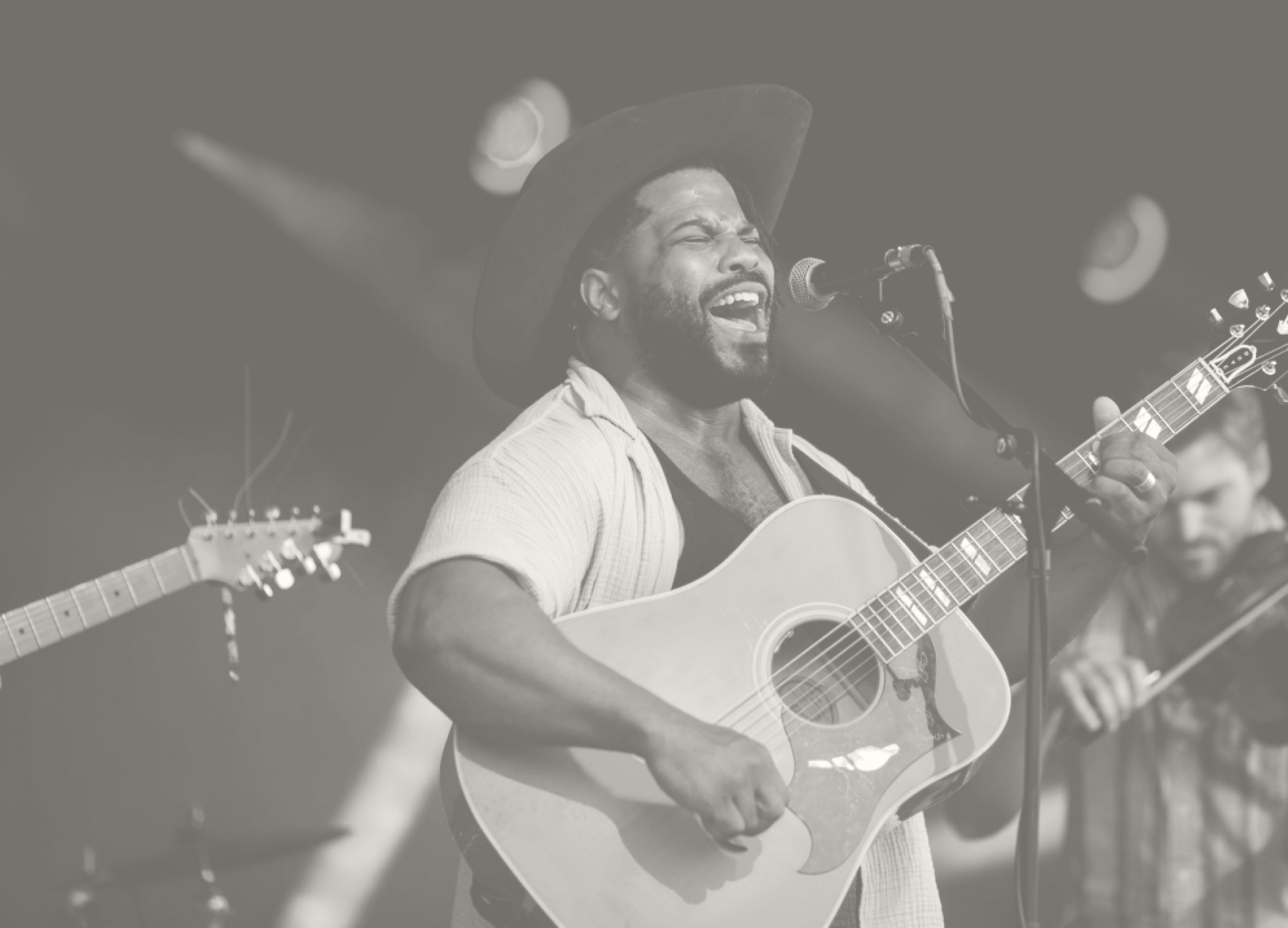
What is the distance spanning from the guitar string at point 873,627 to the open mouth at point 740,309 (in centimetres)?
66

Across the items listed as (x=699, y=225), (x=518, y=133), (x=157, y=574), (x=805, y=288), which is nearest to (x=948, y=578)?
(x=805, y=288)

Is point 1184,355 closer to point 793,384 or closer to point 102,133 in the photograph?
point 793,384

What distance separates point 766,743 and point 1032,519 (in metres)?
0.57

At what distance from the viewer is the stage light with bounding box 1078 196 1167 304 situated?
13.5ft

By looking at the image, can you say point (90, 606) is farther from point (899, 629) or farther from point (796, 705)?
point (899, 629)

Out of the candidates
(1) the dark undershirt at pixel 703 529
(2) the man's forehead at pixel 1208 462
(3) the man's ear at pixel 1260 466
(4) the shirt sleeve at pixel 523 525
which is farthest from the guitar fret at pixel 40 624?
(3) the man's ear at pixel 1260 466

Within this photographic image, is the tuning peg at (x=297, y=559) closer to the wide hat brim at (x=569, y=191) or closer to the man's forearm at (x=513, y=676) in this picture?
the wide hat brim at (x=569, y=191)

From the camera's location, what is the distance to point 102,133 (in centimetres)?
396

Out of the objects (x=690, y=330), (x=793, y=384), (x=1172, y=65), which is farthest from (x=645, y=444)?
(x=1172, y=65)

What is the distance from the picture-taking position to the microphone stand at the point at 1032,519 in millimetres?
1884

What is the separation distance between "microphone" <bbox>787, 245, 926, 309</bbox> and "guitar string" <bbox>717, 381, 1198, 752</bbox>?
0.54m

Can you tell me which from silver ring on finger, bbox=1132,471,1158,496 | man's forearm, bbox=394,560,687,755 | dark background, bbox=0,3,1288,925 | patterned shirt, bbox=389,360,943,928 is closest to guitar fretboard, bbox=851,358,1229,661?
silver ring on finger, bbox=1132,471,1158,496

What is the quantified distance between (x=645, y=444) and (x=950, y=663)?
2.37 feet

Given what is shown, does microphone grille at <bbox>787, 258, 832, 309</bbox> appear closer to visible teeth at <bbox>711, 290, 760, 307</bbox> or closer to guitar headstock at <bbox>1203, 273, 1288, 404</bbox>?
visible teeth at <bbox>711, 290, 760, 307</bbox>
